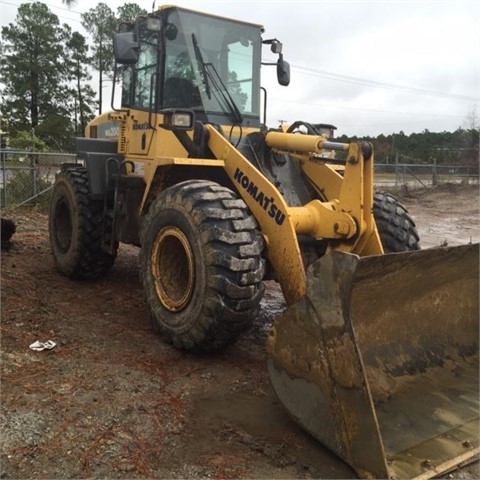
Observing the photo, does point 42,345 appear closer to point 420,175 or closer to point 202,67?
point 202,67

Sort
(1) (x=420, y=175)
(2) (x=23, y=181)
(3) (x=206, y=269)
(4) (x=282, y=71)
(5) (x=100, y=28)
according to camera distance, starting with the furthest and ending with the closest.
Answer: (5) (x=100, y=28) → (1) (x=420, y=175) → (2) (x=23, y=181) → (4) (x=282, y=71) → (3) (x=206, y=269)

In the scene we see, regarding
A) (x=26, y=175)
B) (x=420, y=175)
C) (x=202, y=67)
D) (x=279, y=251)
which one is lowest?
(x=279, y=251)

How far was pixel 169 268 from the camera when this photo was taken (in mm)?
4875

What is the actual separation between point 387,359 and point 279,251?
1.21 m

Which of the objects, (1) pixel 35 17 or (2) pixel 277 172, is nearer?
(2) pixel 277 172

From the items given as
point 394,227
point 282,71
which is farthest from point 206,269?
point 282,71

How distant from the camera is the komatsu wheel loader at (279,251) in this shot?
309cm

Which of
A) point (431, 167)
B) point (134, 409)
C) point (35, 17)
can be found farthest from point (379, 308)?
point (35, 17)

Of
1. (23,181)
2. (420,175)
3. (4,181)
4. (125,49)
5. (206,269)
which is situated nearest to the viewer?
(206,269)

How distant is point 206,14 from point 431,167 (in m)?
22.5

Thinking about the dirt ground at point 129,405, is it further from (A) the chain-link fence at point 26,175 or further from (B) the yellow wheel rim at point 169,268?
(A) the chain-link fence at point 26,175

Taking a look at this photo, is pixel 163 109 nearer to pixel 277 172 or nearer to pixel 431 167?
pixel 277 172

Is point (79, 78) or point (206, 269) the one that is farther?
point (79, 78)

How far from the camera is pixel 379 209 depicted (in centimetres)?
532
